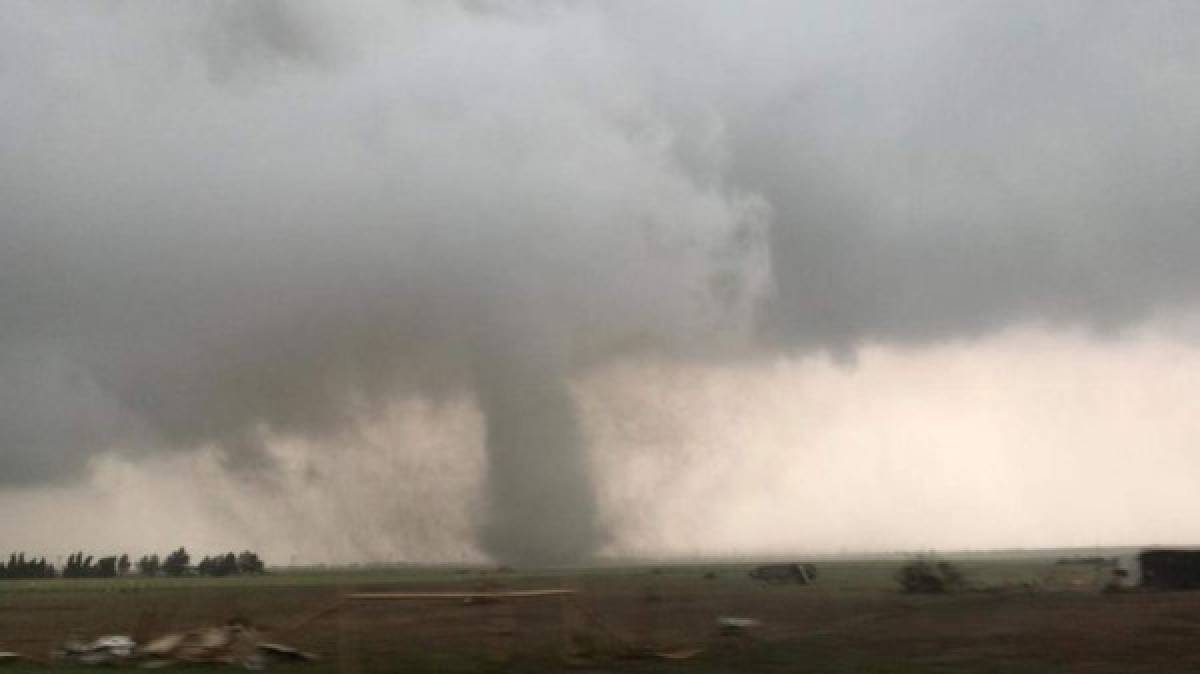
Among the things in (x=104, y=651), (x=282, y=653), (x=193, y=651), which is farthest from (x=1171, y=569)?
(x=104, y=651)

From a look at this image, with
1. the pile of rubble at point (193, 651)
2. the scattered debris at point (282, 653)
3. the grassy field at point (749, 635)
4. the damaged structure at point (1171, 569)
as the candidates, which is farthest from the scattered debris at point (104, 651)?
the damaged structure at point (1171, 569)

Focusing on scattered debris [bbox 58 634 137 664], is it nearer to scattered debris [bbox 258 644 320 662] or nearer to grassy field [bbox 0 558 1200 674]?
grassy field [bbox 0 558 1200 674]

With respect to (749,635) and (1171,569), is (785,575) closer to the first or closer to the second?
(1171,569)

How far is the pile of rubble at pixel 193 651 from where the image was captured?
3575cm

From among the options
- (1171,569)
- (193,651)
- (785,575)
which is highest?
(785,575)

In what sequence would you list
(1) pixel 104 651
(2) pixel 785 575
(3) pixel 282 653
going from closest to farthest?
(3) pixel 282 653
(1) pixel 104 651
(2) pixel 785 575

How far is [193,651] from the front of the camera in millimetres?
36469

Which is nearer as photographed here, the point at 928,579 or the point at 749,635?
the point at 749,635

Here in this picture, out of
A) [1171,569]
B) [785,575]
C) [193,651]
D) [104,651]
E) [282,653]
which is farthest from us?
[785,575]

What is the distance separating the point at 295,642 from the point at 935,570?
171 feet

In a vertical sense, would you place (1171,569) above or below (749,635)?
above

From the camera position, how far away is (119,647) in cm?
3738

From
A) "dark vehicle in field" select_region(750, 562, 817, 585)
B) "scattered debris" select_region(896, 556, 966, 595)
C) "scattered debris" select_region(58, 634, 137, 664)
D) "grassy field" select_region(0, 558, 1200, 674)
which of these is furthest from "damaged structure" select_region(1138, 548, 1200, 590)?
"scattered debris" select_region(58, 634, 137, 664)

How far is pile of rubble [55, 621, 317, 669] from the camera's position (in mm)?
35750
